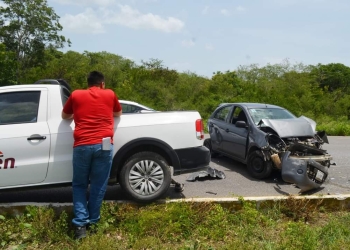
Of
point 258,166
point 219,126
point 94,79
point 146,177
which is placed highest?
point 94,79

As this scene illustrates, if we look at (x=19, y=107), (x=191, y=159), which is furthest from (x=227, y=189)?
(x=19, y=107)

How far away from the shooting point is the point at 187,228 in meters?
4.95

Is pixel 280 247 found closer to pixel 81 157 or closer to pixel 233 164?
pixel 81 157

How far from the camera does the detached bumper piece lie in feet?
21.4

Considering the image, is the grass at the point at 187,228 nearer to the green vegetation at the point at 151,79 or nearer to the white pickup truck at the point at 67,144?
the white pickup truck at the point at 67,144

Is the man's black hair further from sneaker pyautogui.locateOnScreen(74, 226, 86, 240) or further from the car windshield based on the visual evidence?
the car windshield

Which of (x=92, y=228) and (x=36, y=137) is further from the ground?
(x=36, y=137)

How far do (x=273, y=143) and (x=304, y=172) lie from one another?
1.36 m

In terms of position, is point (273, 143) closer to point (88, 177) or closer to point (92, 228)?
point (88, 177)

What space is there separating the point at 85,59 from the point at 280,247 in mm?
49734

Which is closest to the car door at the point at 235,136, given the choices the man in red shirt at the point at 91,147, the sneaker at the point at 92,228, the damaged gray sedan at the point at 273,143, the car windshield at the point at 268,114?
the damaged gray sedan at the point at 273,143

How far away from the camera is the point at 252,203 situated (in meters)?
5.57

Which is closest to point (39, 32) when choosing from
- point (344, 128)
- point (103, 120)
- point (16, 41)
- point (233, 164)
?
point (16, 41)

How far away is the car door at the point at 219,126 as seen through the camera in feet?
31.4
